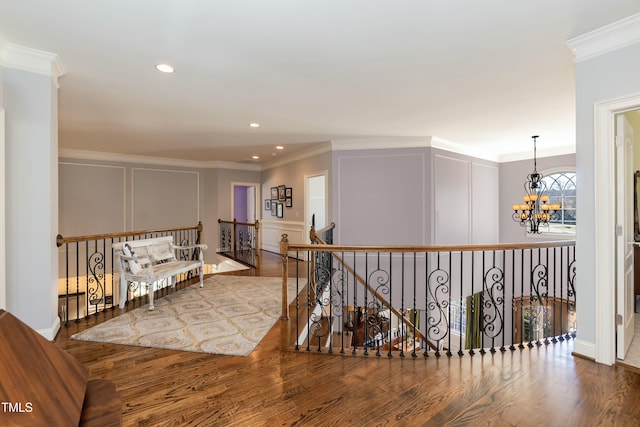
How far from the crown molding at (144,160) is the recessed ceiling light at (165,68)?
527 centimetres

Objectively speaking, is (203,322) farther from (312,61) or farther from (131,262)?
(312,61)

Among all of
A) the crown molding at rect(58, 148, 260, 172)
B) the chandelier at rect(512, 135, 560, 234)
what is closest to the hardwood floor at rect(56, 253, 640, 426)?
the chandelier at rect(512, 135, 560, 234)

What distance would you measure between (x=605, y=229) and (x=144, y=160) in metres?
8.41

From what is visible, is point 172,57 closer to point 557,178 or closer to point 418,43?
point 418,43

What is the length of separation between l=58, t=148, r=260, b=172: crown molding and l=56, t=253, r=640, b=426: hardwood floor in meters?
5.78

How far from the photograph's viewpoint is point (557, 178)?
6691mm

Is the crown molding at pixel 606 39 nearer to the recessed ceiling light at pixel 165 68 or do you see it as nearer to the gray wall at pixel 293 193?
the recessed ceiling light at pixel 165 68

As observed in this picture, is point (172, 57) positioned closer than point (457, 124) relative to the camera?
Yes

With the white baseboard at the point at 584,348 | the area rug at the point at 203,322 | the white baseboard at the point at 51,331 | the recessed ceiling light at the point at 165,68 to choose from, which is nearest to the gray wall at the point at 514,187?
the white baseboard at the point at 584,348

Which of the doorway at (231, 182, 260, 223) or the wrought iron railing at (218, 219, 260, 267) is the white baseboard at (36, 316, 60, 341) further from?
the doorway at (231, 182, 260, 223)

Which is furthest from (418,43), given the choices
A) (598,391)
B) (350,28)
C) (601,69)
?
(598,391)

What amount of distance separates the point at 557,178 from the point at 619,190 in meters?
5.23

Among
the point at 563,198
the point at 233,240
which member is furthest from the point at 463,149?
the point at 233,240

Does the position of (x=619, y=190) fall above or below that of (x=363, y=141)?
below
